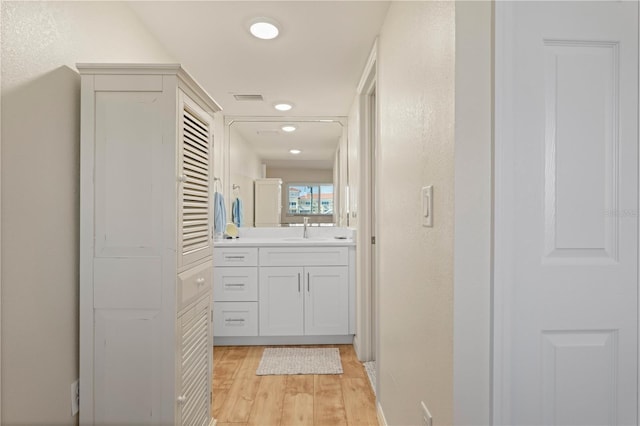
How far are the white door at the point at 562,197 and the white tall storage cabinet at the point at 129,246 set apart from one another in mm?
1130

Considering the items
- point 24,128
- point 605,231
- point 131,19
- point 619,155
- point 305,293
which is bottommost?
point 305,293

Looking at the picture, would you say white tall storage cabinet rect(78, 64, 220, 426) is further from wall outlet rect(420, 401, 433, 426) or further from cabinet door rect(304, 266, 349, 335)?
cabinet door rect(304, 266, 349, 335)

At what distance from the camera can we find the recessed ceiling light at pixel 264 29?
2.04 meters

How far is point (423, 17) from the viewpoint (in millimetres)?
1355

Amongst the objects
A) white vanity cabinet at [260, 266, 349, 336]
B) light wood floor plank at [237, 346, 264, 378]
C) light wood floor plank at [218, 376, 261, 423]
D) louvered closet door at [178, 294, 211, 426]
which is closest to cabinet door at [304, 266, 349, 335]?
white vanity cabinet at [260, 266, 349, 336]

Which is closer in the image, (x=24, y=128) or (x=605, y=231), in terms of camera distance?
(x=605, y=231)

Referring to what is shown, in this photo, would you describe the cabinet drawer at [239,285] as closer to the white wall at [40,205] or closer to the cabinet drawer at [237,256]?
the cabinet drawer at [237,256]

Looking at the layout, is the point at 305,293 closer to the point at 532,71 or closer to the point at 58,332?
→ the point at 58,332

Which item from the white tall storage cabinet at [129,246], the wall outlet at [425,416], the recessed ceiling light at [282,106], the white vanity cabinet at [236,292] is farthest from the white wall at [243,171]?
the wall outlet at [425,416]

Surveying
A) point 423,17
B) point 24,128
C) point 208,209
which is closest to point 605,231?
point 423,17

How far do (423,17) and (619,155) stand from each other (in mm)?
755

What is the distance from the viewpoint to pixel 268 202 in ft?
12.4

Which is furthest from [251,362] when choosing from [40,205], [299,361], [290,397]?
[40,205]

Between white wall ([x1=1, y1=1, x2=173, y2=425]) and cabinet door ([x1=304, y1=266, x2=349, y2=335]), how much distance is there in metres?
1.92
